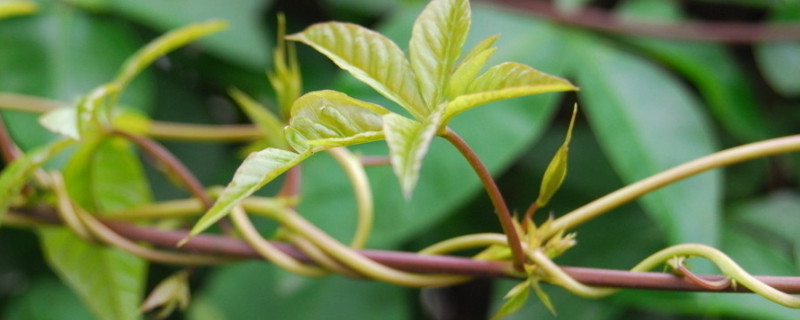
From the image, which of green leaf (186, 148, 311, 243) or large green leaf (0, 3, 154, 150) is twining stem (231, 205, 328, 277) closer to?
green leaf (186, 148, 311, 243)

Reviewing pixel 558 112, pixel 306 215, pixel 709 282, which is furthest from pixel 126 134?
pixel 558 112

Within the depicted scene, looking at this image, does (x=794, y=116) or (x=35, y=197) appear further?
(x=794, y=116)

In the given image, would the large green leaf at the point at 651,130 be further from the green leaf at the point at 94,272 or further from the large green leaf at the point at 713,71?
the green leaf at the point at 94,272

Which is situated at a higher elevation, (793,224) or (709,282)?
(709,282)

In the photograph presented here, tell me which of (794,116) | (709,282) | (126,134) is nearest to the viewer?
(709,282)

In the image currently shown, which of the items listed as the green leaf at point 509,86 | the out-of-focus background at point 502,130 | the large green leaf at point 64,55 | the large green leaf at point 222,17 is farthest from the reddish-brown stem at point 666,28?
the green leaf at point 509,86

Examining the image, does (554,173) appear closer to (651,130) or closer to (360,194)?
(360,194)

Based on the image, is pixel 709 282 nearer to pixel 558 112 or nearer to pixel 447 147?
pixel 447 147
